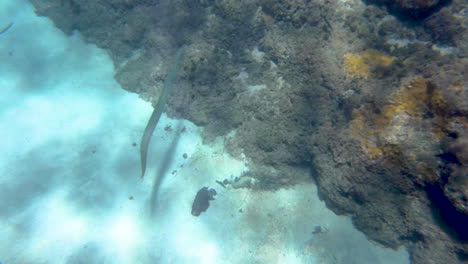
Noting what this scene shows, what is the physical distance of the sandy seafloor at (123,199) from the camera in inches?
189

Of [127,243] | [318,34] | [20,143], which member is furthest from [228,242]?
[20,143]

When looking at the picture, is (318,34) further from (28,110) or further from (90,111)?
(28,110)

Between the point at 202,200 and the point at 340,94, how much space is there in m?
3.76

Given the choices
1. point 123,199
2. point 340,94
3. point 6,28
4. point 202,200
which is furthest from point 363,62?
point 6,28

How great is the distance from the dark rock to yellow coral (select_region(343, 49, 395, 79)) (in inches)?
154

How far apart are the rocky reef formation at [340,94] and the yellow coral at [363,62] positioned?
0.06 feet

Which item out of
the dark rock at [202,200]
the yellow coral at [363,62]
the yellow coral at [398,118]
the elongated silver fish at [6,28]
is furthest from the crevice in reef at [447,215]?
the elongated silver fish at [6,28]

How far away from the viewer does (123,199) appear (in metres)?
5.27

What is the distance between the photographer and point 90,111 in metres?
6.21

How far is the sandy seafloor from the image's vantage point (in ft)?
15.7

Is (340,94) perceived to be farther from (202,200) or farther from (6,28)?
(6,28)

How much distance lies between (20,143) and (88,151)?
1.65m

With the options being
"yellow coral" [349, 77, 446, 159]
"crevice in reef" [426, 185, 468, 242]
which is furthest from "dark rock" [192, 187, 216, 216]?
"crevice in reef" [426, 185, 468, 242]

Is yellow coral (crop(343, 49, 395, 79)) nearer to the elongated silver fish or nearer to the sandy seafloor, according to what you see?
the sandy seafloor
